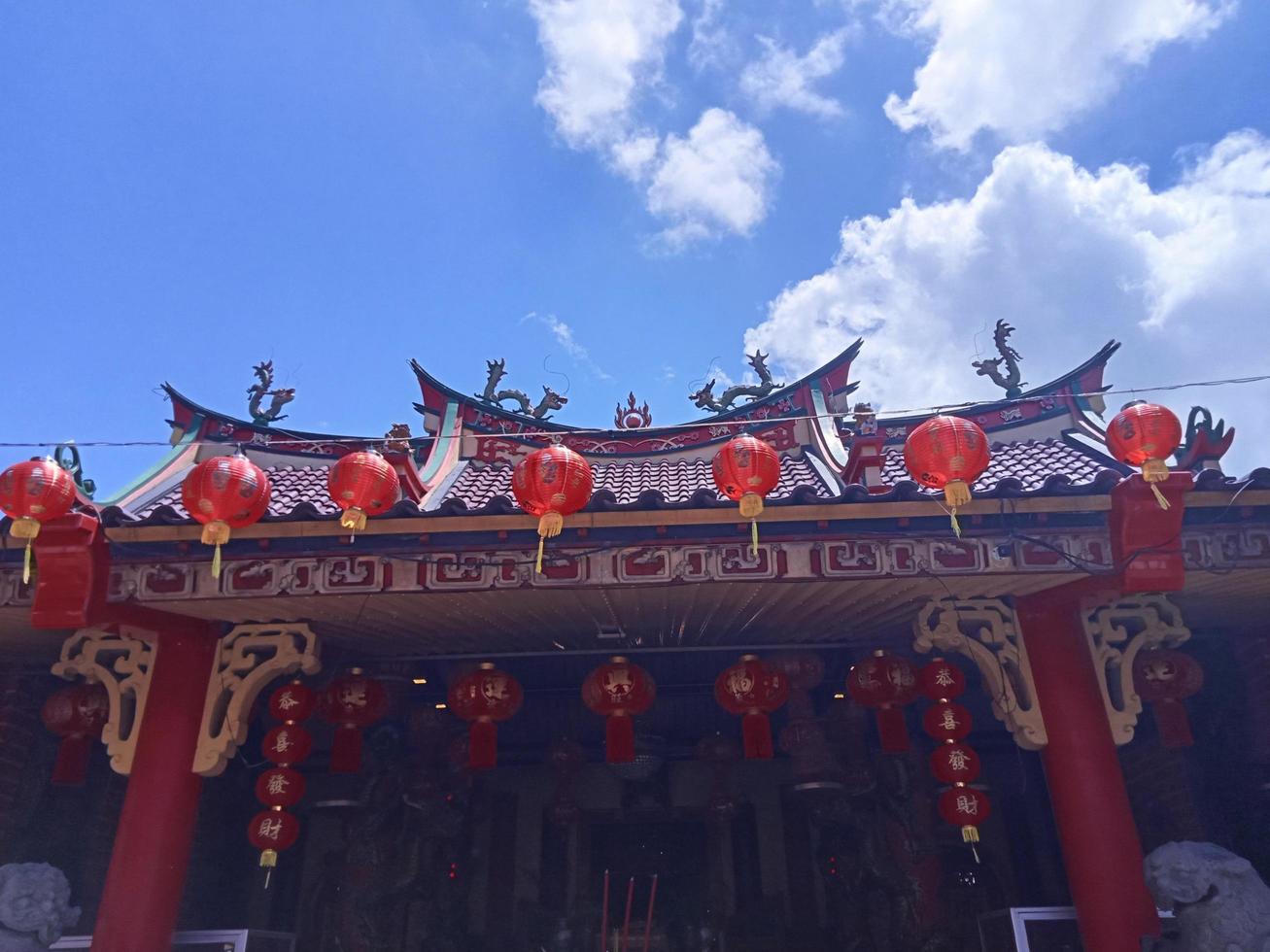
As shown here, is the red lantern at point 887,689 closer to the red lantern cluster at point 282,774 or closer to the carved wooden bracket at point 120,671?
the red lantern cluster at point 282,774

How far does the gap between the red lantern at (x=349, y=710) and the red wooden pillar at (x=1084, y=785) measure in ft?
17.4

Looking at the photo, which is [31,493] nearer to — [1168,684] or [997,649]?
[997,649]

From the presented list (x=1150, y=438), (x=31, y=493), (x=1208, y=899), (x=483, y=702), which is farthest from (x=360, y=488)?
(x=1208, y=899)

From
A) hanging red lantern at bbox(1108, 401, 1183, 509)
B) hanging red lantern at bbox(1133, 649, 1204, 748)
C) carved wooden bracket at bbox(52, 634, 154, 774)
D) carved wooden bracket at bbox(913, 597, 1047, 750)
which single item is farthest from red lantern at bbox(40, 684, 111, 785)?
hanging red lantern at bbox(1133, 649, 1204, 748)

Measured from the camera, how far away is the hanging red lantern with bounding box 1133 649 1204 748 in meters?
6.89

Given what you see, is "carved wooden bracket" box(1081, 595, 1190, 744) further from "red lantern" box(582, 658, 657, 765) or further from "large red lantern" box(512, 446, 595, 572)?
"large red lantern" box(512, 446, 595, 572)

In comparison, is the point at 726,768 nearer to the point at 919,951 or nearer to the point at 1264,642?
the point at 919,951

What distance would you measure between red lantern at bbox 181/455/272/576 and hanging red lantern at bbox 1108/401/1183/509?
5674 mm

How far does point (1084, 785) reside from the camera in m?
5.95

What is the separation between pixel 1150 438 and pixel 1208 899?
9.26ft

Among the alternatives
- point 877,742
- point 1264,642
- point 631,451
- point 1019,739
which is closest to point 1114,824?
point 1019,739

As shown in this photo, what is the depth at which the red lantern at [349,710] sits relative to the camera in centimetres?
740

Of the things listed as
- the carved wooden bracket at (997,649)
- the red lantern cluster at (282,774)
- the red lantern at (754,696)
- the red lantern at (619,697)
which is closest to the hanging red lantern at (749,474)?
the carved wooden bracket at (997,649)

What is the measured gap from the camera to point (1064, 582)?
620 centimetres
